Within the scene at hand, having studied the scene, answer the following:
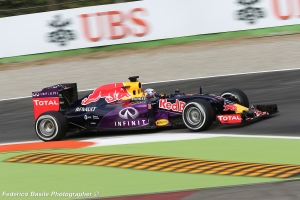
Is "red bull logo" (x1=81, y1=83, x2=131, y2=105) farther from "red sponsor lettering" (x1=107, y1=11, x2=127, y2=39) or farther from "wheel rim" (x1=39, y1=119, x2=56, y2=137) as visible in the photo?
"red sponsor lettering" (x1=107, y1=11, x2=127, y2=39)

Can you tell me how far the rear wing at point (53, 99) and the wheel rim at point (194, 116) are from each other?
2.72 metres

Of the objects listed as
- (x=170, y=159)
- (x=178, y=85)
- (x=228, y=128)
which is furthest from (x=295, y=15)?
(x=170, y=159)

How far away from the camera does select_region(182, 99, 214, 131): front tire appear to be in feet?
35.2

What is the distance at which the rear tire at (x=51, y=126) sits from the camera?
11859mm

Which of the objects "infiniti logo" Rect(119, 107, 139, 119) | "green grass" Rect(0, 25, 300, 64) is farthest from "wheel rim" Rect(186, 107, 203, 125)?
"green grass" Rect(0, 25, 300, 64)

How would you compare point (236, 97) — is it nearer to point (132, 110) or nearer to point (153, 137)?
point (153, 137)

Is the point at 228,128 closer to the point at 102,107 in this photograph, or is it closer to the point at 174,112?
the point at 174,112

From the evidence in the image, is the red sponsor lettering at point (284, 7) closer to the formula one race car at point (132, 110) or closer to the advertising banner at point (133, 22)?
the advertising banner at point (133, 22)

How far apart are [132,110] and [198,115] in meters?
1.27

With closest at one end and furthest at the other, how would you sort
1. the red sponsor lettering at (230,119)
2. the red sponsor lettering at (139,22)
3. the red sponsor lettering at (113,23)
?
1. the red sponsor lettering at (230,119)
2. the red sponsor lettering at (139,22)
3. the red sponsor lettering at (113,23)

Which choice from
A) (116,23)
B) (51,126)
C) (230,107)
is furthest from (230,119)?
(116,23)

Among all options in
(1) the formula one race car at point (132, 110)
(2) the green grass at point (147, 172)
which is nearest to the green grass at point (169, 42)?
(1) the formula one race car at point (132, 110)

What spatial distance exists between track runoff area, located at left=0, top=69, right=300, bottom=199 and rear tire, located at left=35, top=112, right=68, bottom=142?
0.21 m

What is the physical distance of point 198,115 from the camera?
35.9ft
